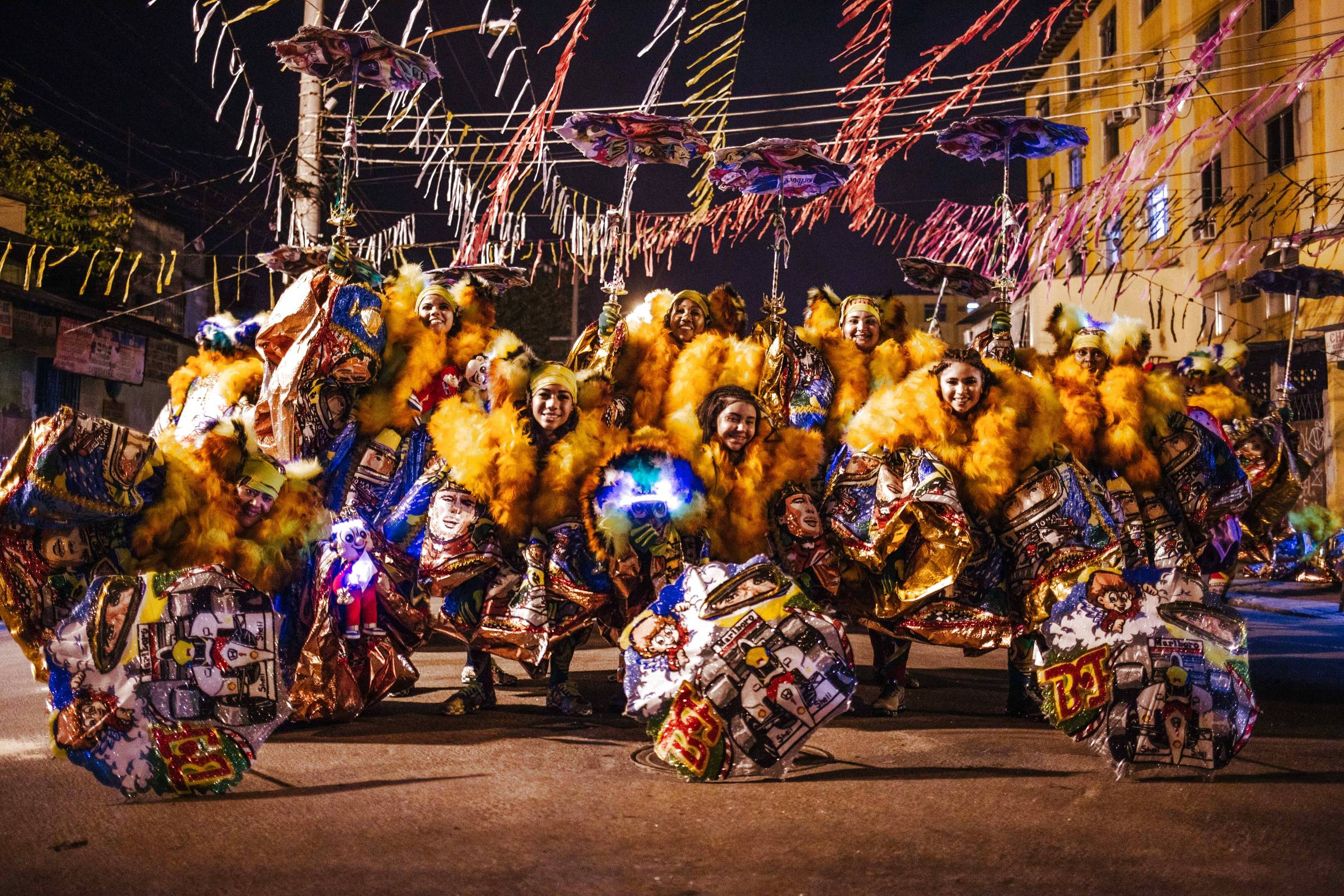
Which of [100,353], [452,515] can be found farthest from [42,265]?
[452,515]

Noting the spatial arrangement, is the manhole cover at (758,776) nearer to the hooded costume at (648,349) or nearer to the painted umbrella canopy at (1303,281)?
the hooded costume at (648,349)

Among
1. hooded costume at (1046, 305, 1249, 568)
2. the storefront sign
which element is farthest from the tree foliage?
hooded costume at (1046, 305, 1249, 568)

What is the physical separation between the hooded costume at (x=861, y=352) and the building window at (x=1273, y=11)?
543 inches

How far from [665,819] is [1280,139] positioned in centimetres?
1716

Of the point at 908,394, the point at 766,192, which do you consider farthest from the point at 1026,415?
the point at 766,192

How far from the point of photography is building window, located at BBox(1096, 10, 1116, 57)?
2397 centimetres

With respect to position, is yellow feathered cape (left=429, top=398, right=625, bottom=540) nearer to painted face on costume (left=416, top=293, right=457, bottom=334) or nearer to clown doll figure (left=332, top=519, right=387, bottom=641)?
clown doll figure (left=332, top=519, right=387, bottom=641)

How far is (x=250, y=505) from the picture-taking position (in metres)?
4.28

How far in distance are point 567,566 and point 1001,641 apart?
1824mm

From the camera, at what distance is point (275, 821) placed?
10.2 feet

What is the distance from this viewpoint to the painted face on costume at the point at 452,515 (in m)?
4.58

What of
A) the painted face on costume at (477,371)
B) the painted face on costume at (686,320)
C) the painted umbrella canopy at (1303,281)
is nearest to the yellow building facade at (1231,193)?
the painted umbrella canopy at (1303,281)

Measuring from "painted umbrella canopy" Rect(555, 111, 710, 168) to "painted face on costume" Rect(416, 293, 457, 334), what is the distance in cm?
110

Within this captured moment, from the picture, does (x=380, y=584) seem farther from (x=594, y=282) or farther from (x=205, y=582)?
(x=594, y=282)
